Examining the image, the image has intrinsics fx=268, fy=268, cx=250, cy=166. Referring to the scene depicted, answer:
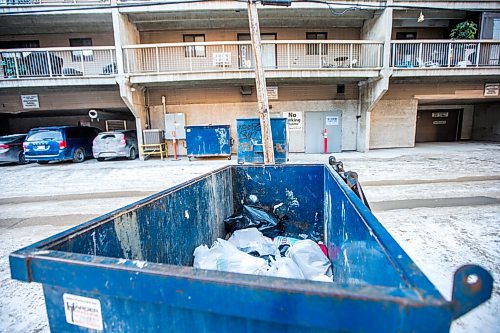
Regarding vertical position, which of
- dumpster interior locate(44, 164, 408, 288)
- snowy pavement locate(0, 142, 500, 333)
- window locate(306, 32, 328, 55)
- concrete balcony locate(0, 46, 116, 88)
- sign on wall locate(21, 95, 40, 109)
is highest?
window locate(306, 32, 328, 55)

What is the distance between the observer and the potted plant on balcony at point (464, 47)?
1217cm

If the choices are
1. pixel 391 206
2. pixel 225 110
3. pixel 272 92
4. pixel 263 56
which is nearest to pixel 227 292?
pixel 391 206

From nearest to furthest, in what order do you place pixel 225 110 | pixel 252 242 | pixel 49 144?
pixel 252 242, pixel 49 144, pixel 225 110

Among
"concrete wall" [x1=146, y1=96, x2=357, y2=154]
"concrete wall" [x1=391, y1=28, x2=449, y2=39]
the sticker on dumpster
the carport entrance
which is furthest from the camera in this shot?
the carport entrance

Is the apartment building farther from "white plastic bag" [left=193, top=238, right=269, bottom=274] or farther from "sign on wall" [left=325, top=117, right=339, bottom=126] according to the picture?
"white plastic bag" [left=193, top=238, right=269, bottom=274]

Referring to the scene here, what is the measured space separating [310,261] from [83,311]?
1.96m

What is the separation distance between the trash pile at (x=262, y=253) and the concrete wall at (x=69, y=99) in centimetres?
1289

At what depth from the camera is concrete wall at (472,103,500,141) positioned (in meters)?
17.6

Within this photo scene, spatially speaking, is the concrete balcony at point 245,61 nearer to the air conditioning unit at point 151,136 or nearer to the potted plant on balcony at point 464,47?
the air conditioning unit at point 151,136

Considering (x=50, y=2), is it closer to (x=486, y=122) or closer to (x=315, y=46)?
(x=315, y=46)

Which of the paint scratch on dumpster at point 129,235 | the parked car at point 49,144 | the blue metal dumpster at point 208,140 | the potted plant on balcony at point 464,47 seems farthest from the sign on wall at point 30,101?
the potted plant on balcony at point 464,47

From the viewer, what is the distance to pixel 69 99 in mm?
13727

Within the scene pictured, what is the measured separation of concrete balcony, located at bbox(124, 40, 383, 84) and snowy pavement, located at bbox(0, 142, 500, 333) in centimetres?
427

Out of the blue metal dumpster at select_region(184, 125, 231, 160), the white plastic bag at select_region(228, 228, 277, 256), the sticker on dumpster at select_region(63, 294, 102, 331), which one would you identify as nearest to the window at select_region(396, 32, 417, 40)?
the blue metal dumpster at select_region(184, 125, 231, 160)
